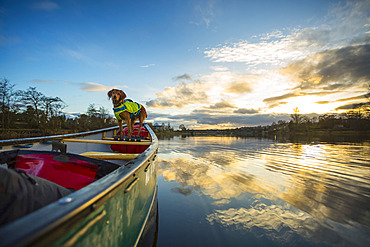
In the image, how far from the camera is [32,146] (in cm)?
270

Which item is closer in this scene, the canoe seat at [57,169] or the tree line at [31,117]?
the canoe seat at [57,169]

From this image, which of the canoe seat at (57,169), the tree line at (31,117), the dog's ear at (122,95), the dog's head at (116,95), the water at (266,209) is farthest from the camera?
the tree line at (31,117)

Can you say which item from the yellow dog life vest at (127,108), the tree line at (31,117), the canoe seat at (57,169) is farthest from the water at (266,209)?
the tree line at (31,117)

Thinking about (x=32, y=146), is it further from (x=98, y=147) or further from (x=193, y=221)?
(x=193, y=221)

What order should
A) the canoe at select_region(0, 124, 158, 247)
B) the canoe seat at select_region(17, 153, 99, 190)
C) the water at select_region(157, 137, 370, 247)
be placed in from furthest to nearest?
1. the water at select_region(157, 137, 370, 247)
2. the canoe seat at select_region(17, 153, 99, 190)
3. the canoe at select_region(0, 124, 158, 247)

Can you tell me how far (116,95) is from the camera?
14.0 feet

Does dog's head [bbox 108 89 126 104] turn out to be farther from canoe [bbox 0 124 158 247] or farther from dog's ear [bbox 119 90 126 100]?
canoe [bbox 0 124 158 247]

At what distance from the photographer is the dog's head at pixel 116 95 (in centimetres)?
425

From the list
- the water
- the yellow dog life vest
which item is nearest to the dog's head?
the yellow dog life vest

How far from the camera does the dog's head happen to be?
13.9 feet

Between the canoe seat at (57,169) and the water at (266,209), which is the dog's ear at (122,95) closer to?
the water at (266,209)

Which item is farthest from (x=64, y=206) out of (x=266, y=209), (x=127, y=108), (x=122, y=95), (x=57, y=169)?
(x=122, y=95)

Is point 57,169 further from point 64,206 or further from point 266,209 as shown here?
point 266,209

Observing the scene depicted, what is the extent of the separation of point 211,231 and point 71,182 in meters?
1.77
